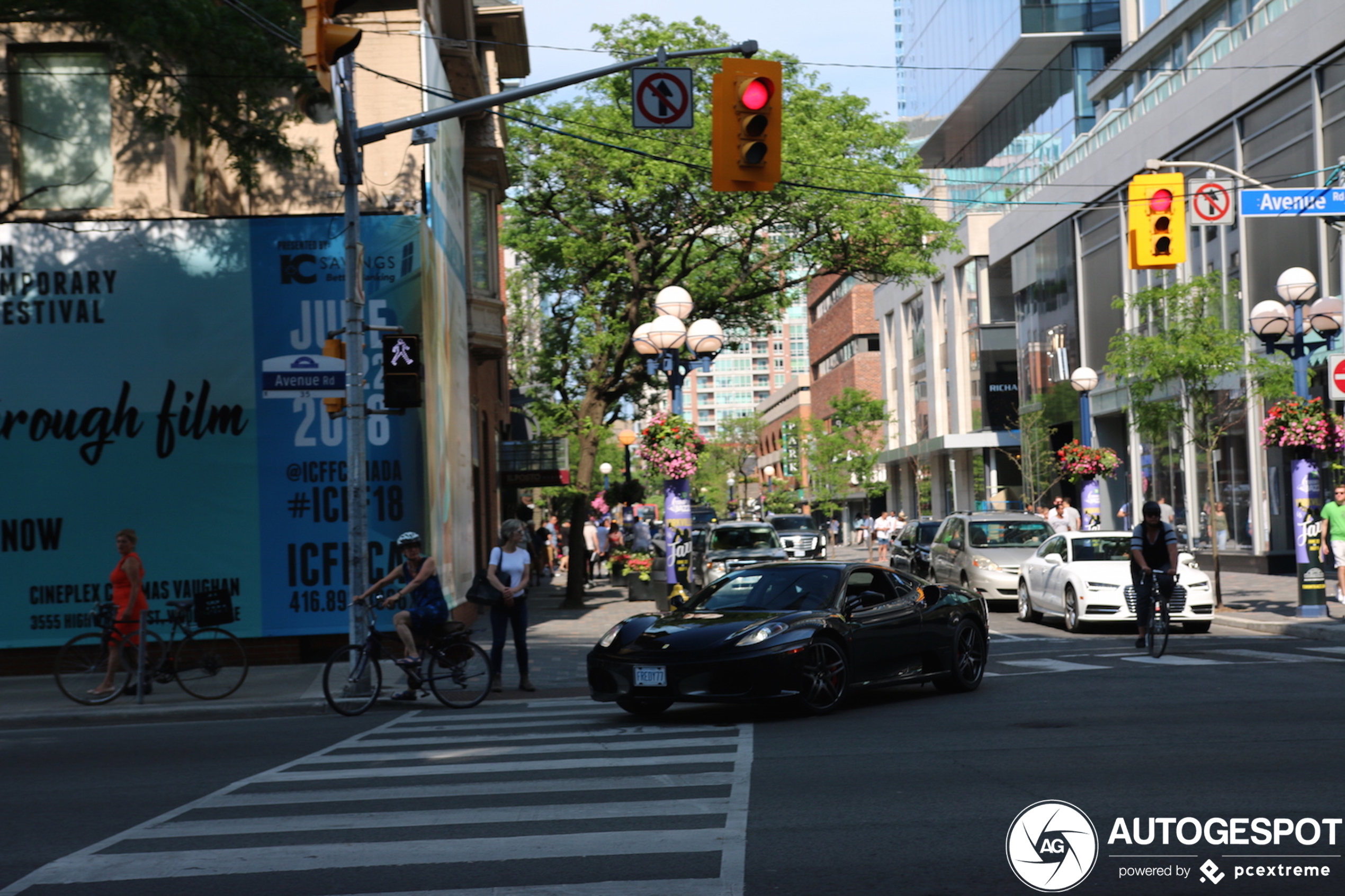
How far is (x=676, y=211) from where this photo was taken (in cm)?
3067

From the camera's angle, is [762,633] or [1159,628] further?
[1159,628]

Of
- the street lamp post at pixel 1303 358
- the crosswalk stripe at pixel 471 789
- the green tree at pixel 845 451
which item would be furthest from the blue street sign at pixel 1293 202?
the green tree at pixel 845 451

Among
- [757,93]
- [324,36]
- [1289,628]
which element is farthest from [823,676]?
[1289,628]

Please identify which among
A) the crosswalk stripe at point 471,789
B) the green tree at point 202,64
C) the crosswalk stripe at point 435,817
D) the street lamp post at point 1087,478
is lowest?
Result: the crosswalk stripe at point 471,789

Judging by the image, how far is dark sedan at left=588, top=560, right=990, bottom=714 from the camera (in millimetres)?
11578

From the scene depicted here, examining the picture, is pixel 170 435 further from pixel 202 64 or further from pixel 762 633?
pixel 762 633

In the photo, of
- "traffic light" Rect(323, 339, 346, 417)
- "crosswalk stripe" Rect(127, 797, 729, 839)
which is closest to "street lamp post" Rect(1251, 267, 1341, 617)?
"traffic light" Rect(323, 339, 346, 417)

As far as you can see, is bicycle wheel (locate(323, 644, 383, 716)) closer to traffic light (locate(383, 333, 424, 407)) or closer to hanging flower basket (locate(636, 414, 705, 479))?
traffic light (locate(383, 333, 424, 407))

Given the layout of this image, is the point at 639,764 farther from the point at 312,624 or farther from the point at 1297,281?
the point at 1297,281

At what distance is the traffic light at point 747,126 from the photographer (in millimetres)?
12930

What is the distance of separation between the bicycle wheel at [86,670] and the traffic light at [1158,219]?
13.5 metres

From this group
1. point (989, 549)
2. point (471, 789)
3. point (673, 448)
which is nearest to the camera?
point (471, 789)

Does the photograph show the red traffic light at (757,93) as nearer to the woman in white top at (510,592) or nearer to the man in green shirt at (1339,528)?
the woman in white top at (510,592)

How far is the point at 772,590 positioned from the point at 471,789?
463 cm
